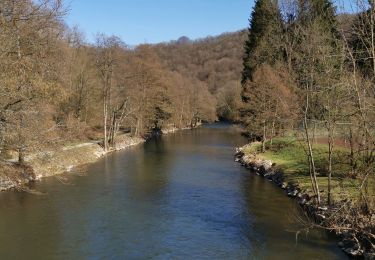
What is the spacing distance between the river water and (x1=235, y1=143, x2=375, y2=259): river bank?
2.10 ft

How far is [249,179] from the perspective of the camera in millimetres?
33438

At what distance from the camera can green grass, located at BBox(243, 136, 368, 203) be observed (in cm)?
2493

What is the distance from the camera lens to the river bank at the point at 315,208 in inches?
650

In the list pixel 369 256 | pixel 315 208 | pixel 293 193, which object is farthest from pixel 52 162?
pixel 369 256

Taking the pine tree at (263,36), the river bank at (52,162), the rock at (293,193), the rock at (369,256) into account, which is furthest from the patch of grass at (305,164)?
the river bank at (52,162)

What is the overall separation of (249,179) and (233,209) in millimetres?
8836

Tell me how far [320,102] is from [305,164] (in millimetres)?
12010

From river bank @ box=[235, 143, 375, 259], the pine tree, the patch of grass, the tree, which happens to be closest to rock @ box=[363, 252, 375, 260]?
river bank @ box=[235, 143, 375, 259]

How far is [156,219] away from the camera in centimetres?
2267

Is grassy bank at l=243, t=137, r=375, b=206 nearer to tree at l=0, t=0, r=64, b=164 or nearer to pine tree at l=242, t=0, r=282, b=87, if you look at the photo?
pine tree at l=242, t=0, r=282, b=87

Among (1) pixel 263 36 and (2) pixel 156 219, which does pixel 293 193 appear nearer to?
Result: (2) pixel 156 219

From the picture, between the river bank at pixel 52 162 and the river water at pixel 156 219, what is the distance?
1589mm

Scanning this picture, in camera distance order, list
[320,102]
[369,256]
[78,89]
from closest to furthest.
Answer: [369,256]
[320,102]
[78,89]

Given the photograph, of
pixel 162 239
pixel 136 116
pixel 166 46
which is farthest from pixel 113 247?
pixel 166 46
